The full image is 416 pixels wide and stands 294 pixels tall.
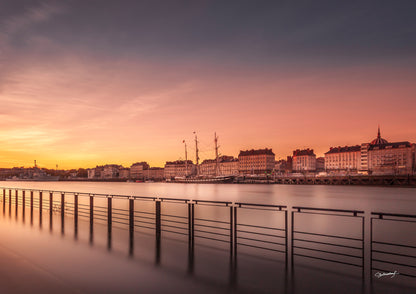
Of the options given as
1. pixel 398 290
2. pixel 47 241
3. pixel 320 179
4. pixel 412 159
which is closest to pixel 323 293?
pixel 398 290

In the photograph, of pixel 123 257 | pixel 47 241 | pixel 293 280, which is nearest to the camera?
pixel 293 280

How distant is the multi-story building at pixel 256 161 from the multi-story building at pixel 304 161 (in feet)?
49.2

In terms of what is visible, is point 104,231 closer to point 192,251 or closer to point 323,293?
point 192,251

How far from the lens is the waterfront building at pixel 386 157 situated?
142500 mm

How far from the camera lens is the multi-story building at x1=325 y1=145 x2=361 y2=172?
162875 millimetres

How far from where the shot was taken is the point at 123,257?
8.10 metres

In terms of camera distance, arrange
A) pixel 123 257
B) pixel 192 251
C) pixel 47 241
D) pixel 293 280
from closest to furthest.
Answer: pixel 293 280
pixel 123 257
pixel 192 251
pixel 47 241

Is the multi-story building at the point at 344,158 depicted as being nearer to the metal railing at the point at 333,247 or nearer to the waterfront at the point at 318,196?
the waterfront at the point at 318,196

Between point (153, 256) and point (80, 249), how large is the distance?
2.13 metres

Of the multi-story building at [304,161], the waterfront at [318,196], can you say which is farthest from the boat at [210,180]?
the multi-story building at [304,161]

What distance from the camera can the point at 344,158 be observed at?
168 meters

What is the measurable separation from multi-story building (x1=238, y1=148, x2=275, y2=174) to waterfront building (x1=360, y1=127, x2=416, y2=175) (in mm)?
47258
